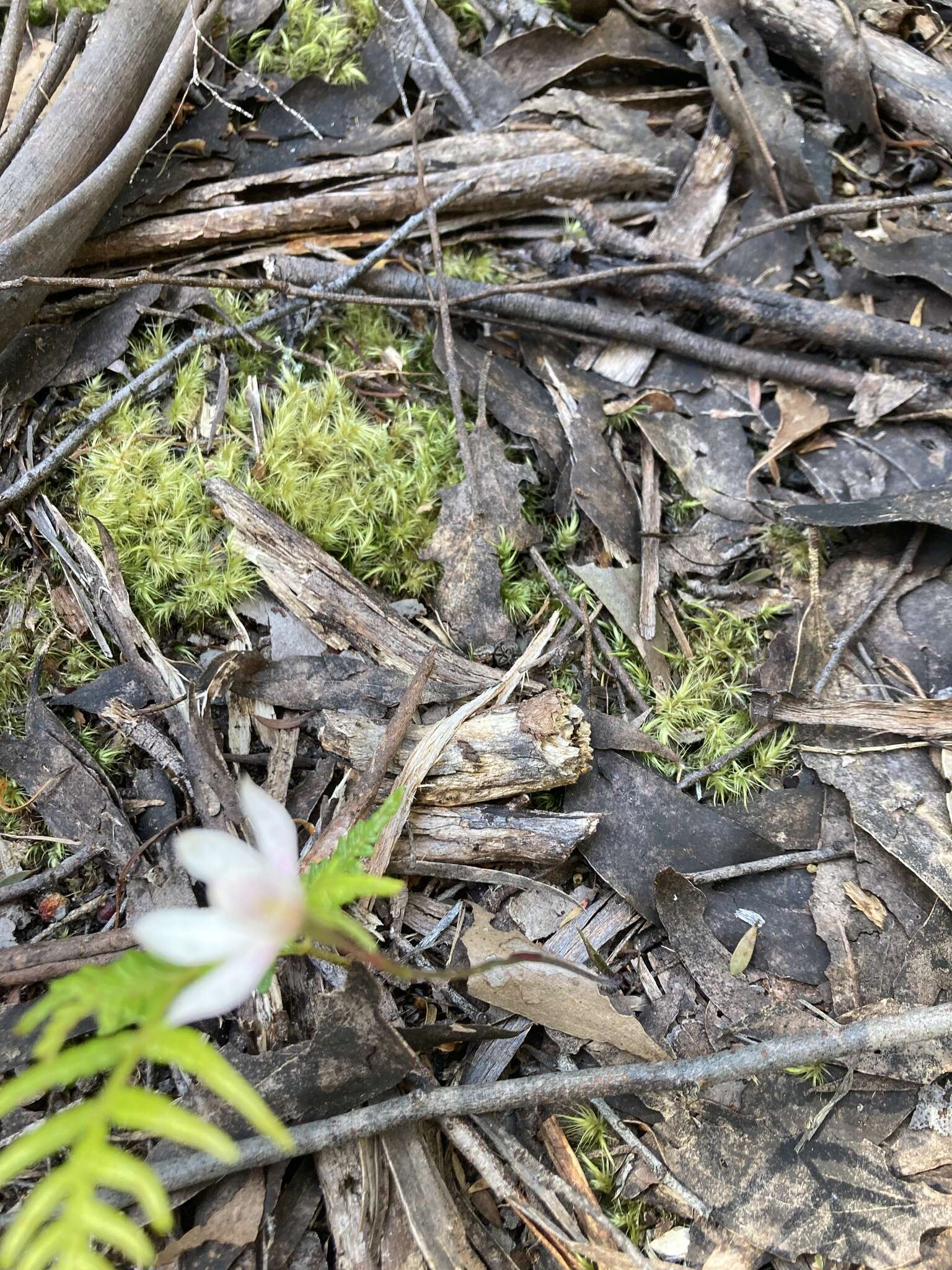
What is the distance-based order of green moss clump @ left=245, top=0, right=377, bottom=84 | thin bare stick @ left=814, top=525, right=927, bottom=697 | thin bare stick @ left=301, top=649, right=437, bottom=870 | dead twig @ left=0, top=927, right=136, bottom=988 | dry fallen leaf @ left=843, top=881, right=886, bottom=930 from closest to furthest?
dead twig @ left=0, top=927, right=136, bottom=988
thin bare stick @ left=301, top=649, right=437, bottom=870
dry fallen leaf @ left=843, top=881, right=886, bottom=930
thin bare stick @ left=814, top=525, right=927, bottom=697
green moss clump @ left=245, top=0, right=377, bottom=84

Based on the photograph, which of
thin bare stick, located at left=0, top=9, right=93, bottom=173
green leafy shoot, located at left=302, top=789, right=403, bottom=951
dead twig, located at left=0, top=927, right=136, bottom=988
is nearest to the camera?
green leafy shoot, located at left=302, top=789, right=403, bottom=951

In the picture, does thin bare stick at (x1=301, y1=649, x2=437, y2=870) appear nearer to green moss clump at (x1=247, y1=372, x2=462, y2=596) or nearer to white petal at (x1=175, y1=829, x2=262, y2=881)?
green moss clump at (x1=247, y1=372, x2=462, y2=596)

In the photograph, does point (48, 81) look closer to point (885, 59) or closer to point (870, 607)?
point (885, 59)

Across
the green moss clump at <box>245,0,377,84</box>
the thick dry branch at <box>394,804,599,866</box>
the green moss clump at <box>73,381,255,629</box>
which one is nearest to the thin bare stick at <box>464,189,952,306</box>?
the green moss clump at <box>73,381,255,629</box>

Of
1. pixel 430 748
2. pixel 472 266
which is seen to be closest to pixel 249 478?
pixel 430 748

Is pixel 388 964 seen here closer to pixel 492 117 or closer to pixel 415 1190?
pixel 415 1190

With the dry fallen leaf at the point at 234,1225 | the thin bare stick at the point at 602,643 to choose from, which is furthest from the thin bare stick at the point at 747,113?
the dry fallen leaf at the point at 234,1225

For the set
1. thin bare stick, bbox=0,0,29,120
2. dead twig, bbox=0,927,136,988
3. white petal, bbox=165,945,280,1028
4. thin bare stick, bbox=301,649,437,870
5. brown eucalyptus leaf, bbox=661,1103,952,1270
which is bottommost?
brown eucalyptus leaf, bbox=661,1103,952,1270
